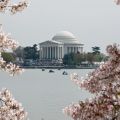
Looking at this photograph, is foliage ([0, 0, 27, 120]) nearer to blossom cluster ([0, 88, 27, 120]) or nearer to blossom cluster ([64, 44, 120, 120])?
blossom cluster ([0, 88, 27, 120])

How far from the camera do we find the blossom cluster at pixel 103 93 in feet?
26.0

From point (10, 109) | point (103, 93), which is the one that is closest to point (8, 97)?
point (10, 109)

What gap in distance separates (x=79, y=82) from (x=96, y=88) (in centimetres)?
58

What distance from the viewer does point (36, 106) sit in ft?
236

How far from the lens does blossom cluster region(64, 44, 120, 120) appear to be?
7930 millimetres

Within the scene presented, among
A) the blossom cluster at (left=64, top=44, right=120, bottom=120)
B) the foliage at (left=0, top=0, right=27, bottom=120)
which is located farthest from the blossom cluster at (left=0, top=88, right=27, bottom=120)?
the blossom cluster at (left=64, top=44, right=120, bottom=120)

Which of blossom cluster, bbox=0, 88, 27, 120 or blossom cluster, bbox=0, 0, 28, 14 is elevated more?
blossom cluster, bbox=0, 0, 28, 14

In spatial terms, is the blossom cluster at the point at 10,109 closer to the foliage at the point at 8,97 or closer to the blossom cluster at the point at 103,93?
the foliage at the point at 8,97

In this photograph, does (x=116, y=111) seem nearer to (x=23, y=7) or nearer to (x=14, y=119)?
(x=14, y=119)

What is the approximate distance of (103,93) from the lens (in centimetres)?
819

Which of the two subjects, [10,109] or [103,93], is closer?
[103,93]

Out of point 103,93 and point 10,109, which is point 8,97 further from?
point 103,93

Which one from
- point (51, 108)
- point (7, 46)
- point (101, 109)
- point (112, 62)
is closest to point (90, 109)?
point (101, 109)

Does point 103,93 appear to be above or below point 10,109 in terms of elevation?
above
